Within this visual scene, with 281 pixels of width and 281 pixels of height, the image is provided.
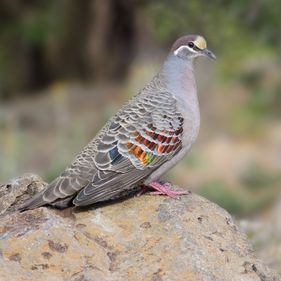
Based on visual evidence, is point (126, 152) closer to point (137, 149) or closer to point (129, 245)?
point (137, 149)

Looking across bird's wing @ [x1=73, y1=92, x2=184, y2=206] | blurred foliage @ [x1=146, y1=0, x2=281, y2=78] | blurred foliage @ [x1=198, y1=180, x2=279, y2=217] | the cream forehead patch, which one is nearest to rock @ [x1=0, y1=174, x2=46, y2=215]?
bird's wing @ [x1=73, y1=92, x2=184, y2=206]

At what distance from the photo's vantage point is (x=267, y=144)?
16172 mm

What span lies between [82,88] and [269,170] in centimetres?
641

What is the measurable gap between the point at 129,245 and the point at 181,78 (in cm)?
172

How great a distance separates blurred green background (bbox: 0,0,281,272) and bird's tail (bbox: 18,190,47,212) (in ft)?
23.2

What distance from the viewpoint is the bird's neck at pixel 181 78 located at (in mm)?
6883

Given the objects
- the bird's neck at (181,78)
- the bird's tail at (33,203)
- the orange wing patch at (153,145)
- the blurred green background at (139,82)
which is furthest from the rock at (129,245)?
the blurred green background at (139,82)

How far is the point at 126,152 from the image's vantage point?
6.45 metres

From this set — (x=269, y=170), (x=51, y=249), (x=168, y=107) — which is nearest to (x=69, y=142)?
(x=269, y=170)

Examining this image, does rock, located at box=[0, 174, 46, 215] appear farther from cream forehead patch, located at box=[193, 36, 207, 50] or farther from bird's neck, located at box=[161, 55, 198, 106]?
cream forehead patch, located at box=[193, 36, 207, 50]

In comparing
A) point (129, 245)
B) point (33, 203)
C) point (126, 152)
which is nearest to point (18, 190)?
point (33, 203)

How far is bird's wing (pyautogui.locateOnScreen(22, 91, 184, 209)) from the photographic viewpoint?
621cm

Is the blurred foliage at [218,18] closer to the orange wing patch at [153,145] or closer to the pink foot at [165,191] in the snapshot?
the orange wing patch at [153,145]

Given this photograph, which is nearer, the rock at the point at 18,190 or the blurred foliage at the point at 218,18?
the rock at the point at 18,190
